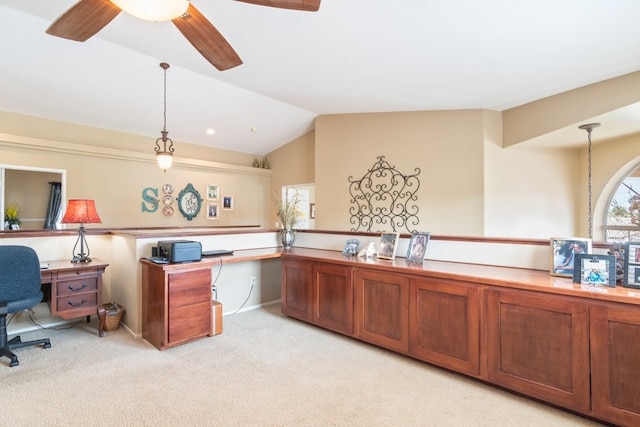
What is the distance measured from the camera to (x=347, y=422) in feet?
6.44

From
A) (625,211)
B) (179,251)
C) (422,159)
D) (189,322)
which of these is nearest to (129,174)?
(179,251)

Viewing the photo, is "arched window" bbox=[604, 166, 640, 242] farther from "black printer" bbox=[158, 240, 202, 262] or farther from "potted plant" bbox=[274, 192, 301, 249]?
"black printer" bbox=[158, 240, 202, 262]

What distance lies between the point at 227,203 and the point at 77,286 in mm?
3980

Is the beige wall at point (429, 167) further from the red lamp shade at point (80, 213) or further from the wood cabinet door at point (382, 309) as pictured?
the red lamp shade at point (80, 213)

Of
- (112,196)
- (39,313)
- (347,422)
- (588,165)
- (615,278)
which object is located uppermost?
(588,165)

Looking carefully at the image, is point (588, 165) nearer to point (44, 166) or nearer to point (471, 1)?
point (471, 1)

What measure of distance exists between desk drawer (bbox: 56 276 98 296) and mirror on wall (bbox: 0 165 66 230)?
2.63 meters

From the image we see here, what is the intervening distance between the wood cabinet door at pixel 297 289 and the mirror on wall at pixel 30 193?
155 inches

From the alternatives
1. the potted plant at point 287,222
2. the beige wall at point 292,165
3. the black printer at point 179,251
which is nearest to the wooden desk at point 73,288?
the black printer at point 179,251

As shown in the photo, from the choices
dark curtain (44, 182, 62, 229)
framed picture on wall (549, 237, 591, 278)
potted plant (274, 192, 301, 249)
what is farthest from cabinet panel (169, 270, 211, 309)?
dark curtain (44, 182, 62, 229)

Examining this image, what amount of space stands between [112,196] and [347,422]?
5.33m

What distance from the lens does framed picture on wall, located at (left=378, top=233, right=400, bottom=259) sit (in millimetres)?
3184

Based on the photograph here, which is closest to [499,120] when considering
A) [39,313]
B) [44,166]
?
[39,313]

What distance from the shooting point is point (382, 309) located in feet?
9.41
